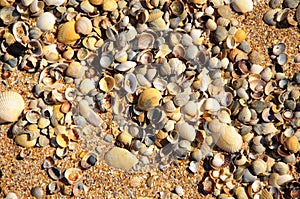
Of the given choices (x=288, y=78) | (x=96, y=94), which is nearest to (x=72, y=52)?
(x=96, y=94)

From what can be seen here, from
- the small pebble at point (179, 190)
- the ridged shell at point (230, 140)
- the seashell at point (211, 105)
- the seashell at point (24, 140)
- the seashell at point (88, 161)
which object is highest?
Answer: the seashell at point (211, 105)

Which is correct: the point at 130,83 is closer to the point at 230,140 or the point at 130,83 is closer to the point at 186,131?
the point at 186,131

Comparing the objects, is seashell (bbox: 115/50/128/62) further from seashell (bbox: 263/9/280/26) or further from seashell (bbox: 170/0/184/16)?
seashell (bbox: 263/9/280/26)

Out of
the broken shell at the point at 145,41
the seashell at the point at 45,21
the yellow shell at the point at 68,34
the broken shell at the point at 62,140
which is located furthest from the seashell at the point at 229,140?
the seashell at the point at 45,21

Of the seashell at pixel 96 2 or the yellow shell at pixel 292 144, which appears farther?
the seashell at pixel 96 2

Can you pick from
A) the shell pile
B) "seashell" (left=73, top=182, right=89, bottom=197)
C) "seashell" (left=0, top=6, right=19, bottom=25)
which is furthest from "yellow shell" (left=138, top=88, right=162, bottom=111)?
"seashell" (left=0, top=6, right=19, bottom=25)

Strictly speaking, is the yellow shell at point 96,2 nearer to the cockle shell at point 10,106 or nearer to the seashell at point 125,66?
the seashell at point 125,66
